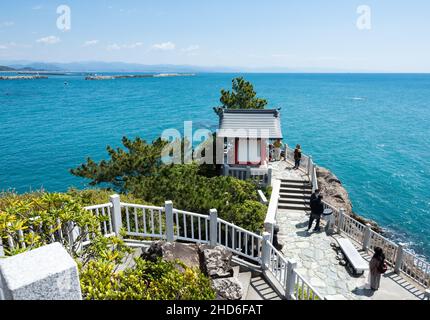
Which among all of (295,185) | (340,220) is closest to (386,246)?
(340,220)

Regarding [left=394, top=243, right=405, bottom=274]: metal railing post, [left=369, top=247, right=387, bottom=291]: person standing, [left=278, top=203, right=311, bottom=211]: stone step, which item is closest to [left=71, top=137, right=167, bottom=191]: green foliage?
[left=278, top=203, right=311, bottom=211]: stone step

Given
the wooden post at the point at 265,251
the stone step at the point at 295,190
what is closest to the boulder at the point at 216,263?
the wooden post at the point at 265,251

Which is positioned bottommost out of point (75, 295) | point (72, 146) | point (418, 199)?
point (418, 199)

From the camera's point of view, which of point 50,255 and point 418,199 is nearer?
point 50,255

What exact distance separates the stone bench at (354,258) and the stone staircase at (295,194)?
4.60 m

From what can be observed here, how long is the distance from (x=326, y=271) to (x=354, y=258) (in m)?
1.09

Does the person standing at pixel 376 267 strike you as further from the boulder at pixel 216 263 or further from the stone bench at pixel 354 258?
the boulder at pixel 216 263

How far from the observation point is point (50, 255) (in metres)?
3.34

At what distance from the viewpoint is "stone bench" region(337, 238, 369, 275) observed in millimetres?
10125

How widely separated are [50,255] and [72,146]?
44062 millimetres

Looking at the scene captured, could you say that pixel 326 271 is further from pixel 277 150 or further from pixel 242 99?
pixel 242 99

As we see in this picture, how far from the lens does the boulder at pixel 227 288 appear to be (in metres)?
6.38
